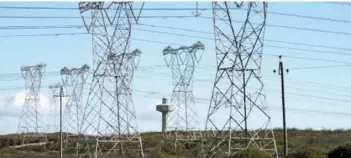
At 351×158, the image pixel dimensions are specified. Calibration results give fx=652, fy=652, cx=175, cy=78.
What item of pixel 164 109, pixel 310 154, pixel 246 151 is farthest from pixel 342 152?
pixel 164 109

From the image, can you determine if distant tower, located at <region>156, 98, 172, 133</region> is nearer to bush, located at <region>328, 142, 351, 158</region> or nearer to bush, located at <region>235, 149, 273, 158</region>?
bush, located at <region>328, 142, 351, 158</region>

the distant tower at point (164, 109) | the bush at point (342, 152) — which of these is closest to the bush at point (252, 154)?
A: the bush at point (342, 152)

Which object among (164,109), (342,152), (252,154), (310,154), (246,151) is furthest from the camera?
(164,109)

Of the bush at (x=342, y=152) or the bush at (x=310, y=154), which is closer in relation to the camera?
the bush at (x=342, y=152)

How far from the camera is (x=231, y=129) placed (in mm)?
36000

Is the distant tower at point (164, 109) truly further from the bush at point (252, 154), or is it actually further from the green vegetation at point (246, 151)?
the bush at point (252, 154)

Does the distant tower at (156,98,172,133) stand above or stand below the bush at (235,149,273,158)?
above

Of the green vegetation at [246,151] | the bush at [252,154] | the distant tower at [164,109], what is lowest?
the green vegetation at [246,151]

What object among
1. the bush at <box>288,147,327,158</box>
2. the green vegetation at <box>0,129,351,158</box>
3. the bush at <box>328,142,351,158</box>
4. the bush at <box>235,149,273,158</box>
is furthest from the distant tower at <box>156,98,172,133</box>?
the bush at <box>235,149,273,158</box>

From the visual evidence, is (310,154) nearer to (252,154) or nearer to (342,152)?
(342,152)

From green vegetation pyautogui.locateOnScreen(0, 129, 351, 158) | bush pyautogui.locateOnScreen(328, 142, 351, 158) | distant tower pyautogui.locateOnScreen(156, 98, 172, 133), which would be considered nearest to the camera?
bush pyautogui.locateOnScreen(328, 142, 351, 158)

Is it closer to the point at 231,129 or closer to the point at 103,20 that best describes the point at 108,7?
the point at 103,20

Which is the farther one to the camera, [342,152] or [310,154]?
[310,154]

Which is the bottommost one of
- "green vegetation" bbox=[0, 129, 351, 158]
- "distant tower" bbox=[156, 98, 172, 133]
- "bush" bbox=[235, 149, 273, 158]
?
"green vegetation" bbox=[0, 129, 351, 158]
